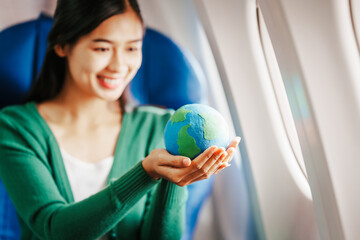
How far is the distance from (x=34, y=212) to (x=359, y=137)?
1.06 m

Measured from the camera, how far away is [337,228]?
3.40ft

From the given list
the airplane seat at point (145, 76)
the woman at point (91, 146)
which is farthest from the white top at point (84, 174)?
the airplane seat at point (145, 76)

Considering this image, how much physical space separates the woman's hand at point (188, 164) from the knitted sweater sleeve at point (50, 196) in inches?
3.8

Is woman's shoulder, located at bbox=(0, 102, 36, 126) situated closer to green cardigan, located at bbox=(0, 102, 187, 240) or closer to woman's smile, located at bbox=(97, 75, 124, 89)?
green cardigan, located at bbox=(0, 102, 187, 240)

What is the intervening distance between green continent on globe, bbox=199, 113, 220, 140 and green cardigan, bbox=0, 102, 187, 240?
0.86 feet

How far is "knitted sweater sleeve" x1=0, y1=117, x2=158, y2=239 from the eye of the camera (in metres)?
1.12

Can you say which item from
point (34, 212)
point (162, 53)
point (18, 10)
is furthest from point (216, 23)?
point (18, 10)

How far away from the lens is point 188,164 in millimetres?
903

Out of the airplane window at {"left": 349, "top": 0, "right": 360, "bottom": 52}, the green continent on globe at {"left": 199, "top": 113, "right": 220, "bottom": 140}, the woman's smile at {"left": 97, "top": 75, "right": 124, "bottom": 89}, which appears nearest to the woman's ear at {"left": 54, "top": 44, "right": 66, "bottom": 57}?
the woman's smile at {"left": 97, "top": 75, "right": 124, "bottom": 89}

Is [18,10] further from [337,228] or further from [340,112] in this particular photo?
[337,228]

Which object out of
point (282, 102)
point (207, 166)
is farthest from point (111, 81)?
point (282, 102)

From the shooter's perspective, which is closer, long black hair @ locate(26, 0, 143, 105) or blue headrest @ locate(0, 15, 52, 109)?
long black hair @ locate(26, 0, 143, 105)

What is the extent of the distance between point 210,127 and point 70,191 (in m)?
0.68

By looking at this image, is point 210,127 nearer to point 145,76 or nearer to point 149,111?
point 149,111
